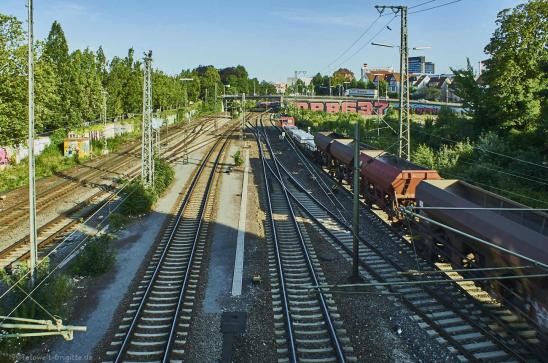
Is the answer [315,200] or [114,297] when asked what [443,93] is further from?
[114,297]

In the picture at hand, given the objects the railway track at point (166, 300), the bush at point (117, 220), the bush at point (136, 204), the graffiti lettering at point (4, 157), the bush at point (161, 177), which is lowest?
the railway track at point (166, 300)

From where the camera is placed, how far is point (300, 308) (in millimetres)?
12250

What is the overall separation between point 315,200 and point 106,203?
10.8 m

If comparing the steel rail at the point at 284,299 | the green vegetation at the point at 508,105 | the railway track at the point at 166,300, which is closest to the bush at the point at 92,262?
the railway track at the point at 166,300

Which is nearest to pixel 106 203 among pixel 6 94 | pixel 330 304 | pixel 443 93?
pixel 6 94

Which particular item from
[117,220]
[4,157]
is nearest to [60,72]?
[4,157]

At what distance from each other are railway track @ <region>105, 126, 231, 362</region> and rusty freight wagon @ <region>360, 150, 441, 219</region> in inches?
306

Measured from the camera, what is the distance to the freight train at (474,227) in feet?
32.1

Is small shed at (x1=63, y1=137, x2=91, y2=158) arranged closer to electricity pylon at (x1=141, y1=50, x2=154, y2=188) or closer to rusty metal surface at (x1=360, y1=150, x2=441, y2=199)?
electricity pylon at (x1=141, y1=50, x2=154, y2=188)

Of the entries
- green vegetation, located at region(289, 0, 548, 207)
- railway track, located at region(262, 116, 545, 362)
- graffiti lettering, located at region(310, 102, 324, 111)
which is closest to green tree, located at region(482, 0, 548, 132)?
green vegetation, located at region(289, 0, 548, 207)

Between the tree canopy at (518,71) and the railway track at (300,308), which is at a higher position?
the tree canopy at (518,71)

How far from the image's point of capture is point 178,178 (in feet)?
106

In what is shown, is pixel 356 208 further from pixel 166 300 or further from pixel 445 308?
pixel 166 300

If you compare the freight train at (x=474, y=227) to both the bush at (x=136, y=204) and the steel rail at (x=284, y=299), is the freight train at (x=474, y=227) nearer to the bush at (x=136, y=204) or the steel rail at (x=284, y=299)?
the steel rail at (x=284, y=299)
